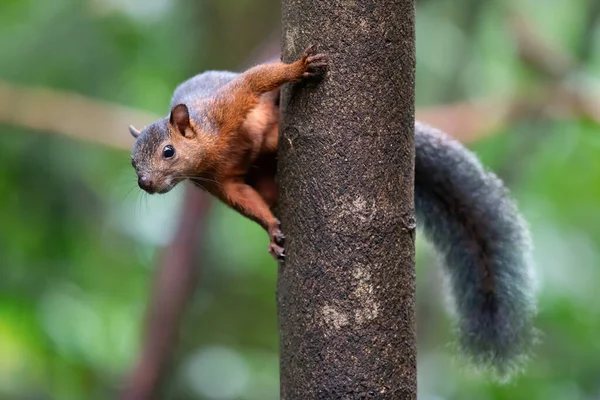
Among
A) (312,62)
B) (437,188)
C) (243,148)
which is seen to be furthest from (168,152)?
(437,188)

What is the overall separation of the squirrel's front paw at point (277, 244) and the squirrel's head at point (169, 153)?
0.45 m

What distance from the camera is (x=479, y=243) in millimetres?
2912

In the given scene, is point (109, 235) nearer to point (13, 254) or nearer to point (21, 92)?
point (13, 254)

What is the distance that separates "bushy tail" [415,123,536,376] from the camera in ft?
9.32

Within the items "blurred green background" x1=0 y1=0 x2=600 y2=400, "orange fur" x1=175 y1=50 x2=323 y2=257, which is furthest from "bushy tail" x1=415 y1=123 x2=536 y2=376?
"blurred green background" x1=0 y1=0 x2=600 y2=400

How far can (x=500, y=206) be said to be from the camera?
288cm

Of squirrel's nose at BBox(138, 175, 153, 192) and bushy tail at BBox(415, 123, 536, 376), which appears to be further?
bushy tail at BBox(415, 123, 536, 376)

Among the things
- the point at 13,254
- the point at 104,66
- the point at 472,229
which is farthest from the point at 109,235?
the point at 472,229

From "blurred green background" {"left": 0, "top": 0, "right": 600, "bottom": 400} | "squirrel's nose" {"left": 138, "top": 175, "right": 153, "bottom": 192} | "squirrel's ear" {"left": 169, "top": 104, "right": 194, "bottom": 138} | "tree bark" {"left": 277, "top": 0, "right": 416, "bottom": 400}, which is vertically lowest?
"tree bark" {"left": 277, "top": 0, "right": 416, "bottom": 400}

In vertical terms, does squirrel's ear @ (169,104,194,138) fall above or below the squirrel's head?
above

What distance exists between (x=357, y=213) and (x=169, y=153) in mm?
763

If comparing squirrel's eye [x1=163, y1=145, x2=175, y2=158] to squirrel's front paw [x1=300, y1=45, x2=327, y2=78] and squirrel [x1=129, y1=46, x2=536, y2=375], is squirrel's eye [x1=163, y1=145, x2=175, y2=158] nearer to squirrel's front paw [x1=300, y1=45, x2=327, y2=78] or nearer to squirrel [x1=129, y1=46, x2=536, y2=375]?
squirrel [x1=129, y1=46, x2=536, y2=375]

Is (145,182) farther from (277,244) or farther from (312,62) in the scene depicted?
(312,62)

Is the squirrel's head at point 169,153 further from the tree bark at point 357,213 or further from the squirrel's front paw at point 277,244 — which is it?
the tree bark at point 357,213
